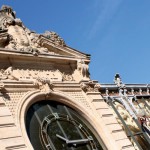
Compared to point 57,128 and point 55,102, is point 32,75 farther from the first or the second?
point 57,128

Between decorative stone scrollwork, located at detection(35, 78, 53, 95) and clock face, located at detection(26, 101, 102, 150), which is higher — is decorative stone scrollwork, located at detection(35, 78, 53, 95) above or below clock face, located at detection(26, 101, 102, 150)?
above

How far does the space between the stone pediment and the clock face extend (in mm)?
2500

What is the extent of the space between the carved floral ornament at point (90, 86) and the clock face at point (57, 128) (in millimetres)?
1371

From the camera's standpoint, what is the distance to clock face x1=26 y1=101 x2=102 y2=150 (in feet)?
37.5

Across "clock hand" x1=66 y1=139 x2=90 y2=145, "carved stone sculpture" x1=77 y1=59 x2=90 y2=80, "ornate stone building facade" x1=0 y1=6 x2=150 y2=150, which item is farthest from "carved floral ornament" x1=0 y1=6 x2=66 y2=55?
"clock hand" x1=66 y1=139 x2=90 y2=145

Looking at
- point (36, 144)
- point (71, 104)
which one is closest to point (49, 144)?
point (36, 144)

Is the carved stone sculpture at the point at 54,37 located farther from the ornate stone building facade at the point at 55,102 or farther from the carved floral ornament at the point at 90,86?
the carved floral ornament at the point at 90,86

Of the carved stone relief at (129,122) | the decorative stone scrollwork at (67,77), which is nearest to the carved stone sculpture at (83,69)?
the decorative stone scrollwork at (67,77)

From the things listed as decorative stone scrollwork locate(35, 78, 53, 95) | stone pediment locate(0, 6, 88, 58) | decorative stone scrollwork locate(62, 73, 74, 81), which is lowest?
decorative stone scrollwork locate(35, 78, 53, 95)

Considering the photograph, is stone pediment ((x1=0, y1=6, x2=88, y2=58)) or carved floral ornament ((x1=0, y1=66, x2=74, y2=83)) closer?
carved floral ornament ((x1=0, y1=66, x2=74, y2=83))

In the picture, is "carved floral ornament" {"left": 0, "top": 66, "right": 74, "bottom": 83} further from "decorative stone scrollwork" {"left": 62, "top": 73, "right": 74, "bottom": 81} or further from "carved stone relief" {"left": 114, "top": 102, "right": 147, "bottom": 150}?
"carved stone relief" {"left": 114, "top": 102, "right": 147, "bottom": 150}

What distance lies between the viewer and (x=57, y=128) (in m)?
12.2

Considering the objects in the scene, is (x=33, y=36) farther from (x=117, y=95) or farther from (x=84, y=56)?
(x=117, y=95)

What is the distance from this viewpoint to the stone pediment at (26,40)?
13.5 metres
